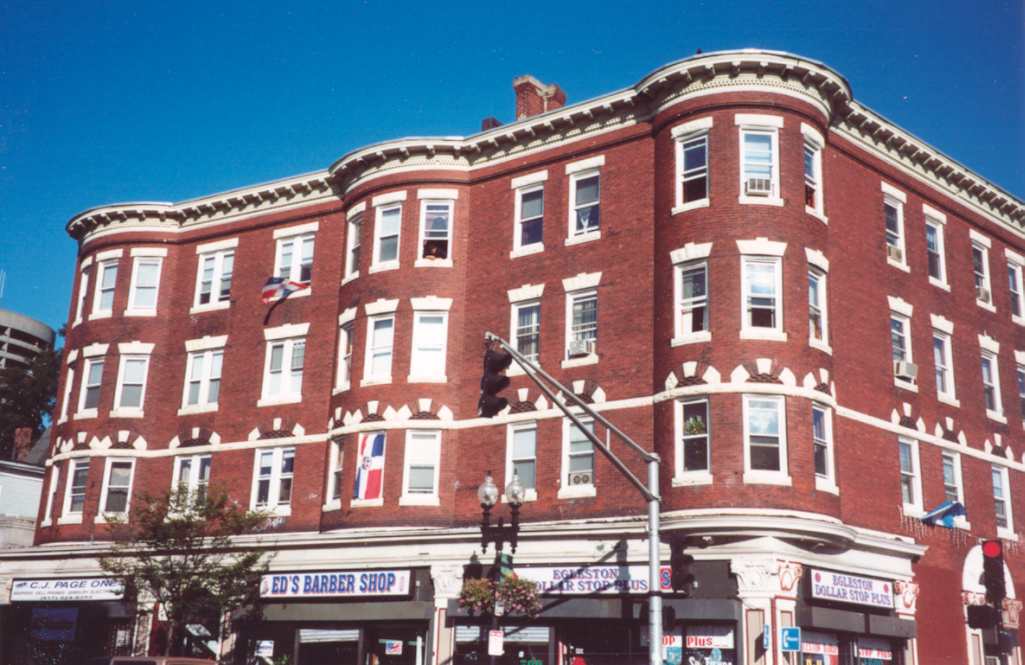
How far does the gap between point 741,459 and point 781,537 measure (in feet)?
6.50

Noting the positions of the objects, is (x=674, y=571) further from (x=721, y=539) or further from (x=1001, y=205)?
(x=1001, y=205)

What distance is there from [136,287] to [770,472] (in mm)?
23967

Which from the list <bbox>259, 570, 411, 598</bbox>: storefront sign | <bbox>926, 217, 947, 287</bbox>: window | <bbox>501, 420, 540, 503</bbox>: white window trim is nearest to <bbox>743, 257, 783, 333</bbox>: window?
<bbox>501, 420, 540, 503</bbox>: white window trim

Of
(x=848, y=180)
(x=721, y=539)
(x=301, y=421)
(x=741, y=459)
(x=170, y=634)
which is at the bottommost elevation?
(x=170, y=634)

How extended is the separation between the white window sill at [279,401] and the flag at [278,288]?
326cm

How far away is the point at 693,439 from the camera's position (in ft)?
91.0

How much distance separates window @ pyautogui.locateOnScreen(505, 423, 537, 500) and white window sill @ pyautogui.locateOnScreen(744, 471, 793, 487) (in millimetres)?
6450

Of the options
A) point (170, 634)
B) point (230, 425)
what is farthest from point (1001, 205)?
point (170, 634)

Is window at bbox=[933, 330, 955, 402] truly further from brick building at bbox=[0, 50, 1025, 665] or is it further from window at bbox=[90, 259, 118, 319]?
window at bbox=[90, 259, 118, 319]

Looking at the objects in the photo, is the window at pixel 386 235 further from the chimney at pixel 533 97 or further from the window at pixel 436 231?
the chimney at pixel 533 97

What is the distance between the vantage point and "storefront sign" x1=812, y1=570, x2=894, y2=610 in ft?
88.7

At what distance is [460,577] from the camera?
30406 millimetres

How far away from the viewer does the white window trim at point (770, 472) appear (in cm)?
2667

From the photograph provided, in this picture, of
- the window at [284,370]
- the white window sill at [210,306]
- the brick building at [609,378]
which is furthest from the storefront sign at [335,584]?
the white window sill at [210,306]
